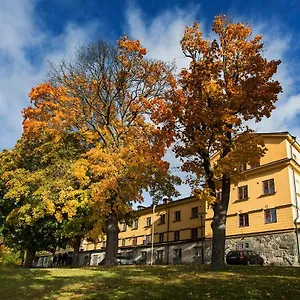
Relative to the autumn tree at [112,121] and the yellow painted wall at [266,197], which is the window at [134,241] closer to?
the yellow painted wall at [266,197]

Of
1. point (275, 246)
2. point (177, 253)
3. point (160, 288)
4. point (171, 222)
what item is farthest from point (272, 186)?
point (160, 288)

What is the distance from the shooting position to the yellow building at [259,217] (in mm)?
32781

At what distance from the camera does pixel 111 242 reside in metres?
23.3

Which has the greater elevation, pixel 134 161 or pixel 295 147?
pixel 295 147

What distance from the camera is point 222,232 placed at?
17.2 metres

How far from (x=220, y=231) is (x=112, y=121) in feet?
42.5

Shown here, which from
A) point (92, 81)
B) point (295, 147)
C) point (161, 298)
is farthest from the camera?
point (295, 147)

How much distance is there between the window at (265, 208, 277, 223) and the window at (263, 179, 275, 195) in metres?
1.82

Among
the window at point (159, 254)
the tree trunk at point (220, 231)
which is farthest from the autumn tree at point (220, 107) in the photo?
the window at point (159, 254)

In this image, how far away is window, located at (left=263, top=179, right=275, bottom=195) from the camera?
116ft

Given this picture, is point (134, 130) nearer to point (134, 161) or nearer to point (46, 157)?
point (134, 161)

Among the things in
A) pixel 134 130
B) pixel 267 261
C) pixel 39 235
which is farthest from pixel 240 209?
pixel 39 235

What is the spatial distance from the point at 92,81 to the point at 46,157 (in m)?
6.95

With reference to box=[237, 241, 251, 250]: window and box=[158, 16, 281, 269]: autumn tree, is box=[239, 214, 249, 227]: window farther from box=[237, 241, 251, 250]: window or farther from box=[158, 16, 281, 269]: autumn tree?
box=[158, 16, 281, 269]: autumn tree
